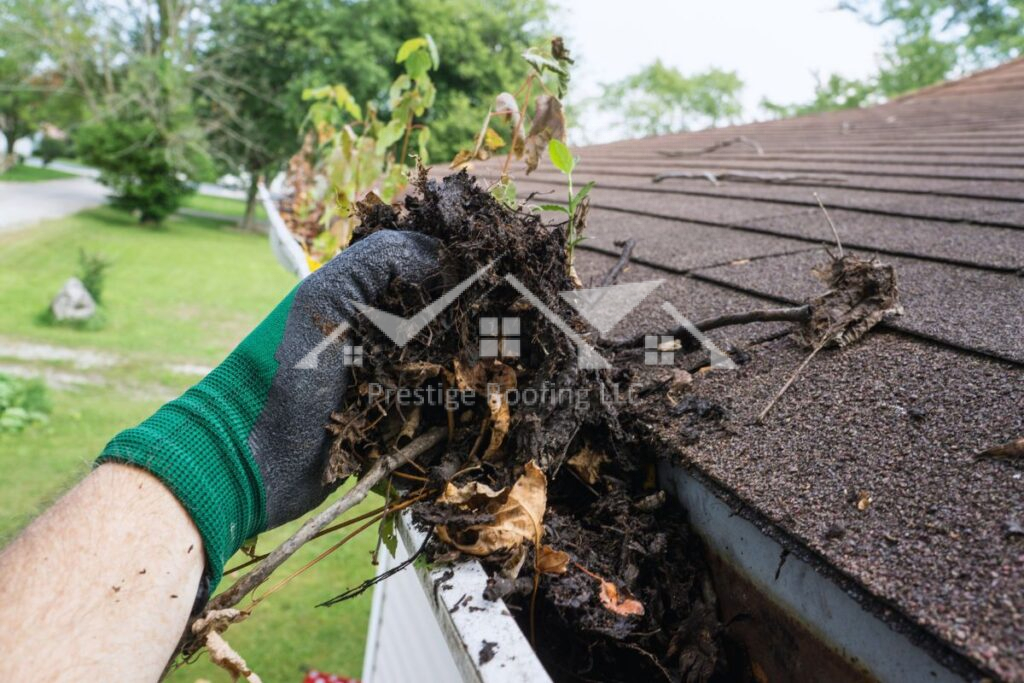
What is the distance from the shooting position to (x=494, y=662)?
2.49 feet

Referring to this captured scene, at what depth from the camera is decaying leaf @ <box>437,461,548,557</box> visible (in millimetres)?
919

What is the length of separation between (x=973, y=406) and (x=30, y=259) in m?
18.0

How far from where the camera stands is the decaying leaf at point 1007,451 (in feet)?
2.73

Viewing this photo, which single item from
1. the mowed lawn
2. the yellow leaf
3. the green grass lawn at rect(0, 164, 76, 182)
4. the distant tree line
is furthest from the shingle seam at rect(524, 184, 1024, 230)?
the green grass lawn at rect(0, 164, 76, 182)

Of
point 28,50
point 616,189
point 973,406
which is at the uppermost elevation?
point 28,50

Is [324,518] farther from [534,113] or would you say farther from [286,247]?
[286,247]

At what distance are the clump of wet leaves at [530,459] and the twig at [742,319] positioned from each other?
0.68 feet

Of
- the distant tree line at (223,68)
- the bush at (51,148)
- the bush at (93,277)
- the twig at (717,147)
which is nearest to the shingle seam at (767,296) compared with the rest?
the twig at (717,147)

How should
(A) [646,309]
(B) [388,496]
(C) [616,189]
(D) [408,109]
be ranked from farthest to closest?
(C) [616,189] < (D) [408,109] < (A) [646,309] < (B) [388,496]

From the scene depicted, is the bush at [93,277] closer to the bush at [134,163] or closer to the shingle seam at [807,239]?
the bush at [134,163]

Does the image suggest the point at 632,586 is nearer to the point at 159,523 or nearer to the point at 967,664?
the point at 967,664

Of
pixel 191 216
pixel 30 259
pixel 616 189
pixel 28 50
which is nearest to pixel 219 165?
pixel 191 216

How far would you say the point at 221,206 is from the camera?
31.9 m

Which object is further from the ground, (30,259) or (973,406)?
(973,406)
